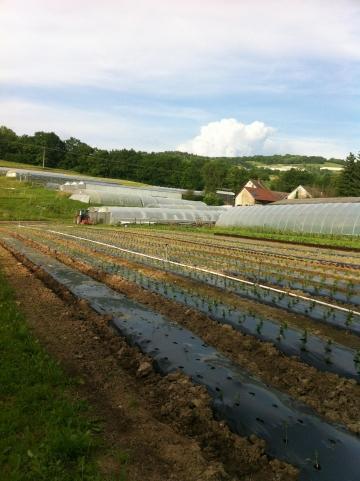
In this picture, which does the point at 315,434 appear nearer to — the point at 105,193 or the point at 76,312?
the point at 76,312

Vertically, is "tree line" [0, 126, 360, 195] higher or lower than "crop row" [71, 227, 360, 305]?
higher

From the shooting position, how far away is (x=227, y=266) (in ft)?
41.9

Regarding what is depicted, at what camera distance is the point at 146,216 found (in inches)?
1641

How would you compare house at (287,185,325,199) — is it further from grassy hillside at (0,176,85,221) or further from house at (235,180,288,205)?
grassy hillside at (0,176,85,221)

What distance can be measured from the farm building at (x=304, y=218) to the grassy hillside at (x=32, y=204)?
16.7 meters

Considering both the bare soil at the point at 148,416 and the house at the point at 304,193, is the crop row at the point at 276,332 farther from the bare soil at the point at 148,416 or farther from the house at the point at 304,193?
the house at the point at 304,193

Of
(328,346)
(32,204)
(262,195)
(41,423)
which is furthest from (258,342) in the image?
(262,195)

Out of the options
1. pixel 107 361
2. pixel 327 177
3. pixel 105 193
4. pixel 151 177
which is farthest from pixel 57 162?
pixel 107 361

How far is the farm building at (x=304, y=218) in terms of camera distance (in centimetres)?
2621

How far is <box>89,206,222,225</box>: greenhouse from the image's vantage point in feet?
129

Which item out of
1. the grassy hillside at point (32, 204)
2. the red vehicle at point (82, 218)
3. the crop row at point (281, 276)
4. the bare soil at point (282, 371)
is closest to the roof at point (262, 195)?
the grassy hillside at point (32, 204)

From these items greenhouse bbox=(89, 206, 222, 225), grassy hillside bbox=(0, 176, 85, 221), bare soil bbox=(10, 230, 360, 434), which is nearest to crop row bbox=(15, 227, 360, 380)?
bare soil bbox=(10, 230, 360, 434)

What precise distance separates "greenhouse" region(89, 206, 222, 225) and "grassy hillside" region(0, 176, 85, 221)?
3.65 metres

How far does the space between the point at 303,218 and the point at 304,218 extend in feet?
0.34
